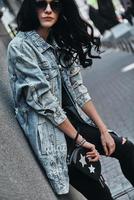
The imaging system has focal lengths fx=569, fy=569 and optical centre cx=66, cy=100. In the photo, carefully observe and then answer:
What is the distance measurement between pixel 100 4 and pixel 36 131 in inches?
725

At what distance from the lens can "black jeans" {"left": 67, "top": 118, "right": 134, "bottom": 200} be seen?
3783 mm

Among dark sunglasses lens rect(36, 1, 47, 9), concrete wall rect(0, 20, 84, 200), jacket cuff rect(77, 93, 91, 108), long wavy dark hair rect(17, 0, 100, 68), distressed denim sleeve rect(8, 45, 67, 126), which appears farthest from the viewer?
jacket cuff rect(77, 93, 91, 108)

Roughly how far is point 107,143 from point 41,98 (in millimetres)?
575

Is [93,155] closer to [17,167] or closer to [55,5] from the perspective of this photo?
[17,167]

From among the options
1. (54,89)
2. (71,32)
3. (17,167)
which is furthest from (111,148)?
(71,32)

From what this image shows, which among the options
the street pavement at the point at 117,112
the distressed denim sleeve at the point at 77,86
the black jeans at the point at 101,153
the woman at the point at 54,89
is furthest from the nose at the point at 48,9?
the street pavement at the point at 117,112

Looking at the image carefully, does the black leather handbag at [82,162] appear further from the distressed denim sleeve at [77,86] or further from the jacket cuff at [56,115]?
the distressed denim sleeve at [77,86]

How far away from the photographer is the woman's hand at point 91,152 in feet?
12.0

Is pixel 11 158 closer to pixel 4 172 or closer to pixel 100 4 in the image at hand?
pixel 4 172

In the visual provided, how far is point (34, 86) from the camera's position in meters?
3.46

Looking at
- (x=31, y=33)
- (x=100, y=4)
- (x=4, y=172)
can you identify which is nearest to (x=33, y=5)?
(x=31, y=33)

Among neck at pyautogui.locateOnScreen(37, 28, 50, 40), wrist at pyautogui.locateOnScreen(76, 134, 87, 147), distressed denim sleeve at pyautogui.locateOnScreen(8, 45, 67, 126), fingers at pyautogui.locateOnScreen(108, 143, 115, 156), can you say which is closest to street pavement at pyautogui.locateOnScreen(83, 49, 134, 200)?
fingers at pyautogui.locateOnScreen(108, 143, 115, 156)

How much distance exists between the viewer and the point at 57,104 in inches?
140

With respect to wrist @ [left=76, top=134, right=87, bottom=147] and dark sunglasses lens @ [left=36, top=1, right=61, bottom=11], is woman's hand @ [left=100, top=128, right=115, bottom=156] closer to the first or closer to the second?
wrist @ [left=76, top=134, right=87, bottom=147]
